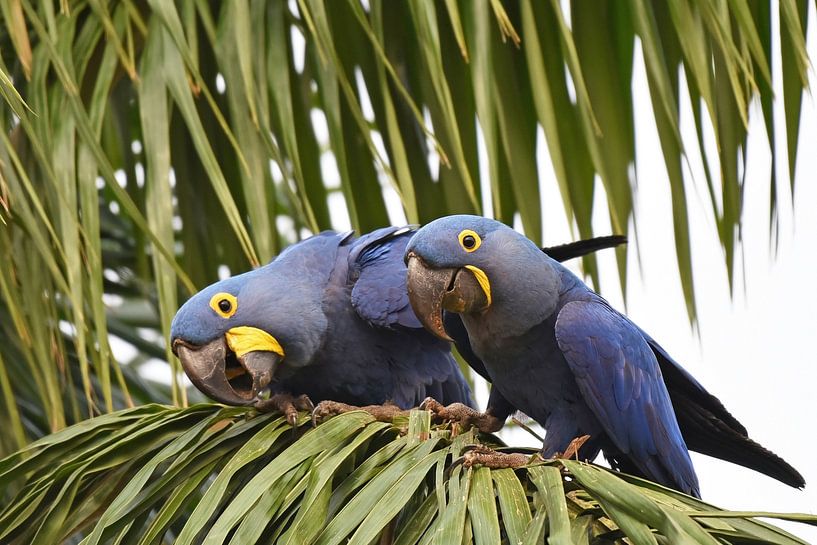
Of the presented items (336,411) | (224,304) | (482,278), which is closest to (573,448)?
(482,278)

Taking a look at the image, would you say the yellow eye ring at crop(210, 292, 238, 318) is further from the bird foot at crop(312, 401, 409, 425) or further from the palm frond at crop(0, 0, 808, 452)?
the bird foot at crop(312, 401, 409, 425)

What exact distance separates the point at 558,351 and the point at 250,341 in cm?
69

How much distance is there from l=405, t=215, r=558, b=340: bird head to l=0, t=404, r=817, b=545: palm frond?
0.35 m

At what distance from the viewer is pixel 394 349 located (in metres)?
2.79

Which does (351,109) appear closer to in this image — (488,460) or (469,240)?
(469,240)

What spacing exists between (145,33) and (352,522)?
1.43m

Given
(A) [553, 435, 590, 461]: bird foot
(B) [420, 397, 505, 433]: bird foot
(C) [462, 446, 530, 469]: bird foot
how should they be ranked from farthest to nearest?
(B) [420, 397, 505, 433]: bird foot
(A) [553, 435, 590, 461]: bird foot
(C) [462, 446, 530, 469]: bird foot

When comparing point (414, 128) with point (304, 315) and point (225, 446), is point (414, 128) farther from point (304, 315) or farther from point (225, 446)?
point (225, 446)

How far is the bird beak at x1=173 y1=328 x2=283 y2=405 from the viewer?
7.89ft

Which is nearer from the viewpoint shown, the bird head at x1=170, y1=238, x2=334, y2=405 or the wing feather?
the wing feather

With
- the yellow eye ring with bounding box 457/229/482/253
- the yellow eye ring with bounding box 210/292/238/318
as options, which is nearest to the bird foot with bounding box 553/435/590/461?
the yellow eye ring with bounding box 457/229/482/253

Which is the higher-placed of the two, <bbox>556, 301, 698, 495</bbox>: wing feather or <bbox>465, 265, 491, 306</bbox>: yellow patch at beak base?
<bbox>465, 265, 491, 306</bbox>: yellow patch at beak base

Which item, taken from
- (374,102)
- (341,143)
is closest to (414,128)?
(374,102)

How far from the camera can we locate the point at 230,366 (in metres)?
2.51
